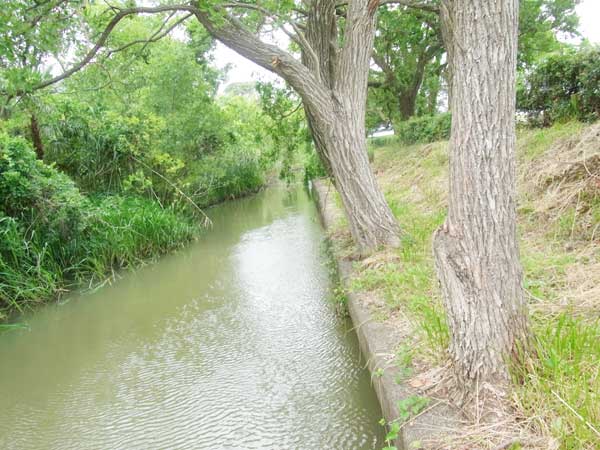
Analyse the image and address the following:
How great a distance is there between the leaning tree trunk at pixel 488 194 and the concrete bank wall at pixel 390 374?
236 mm

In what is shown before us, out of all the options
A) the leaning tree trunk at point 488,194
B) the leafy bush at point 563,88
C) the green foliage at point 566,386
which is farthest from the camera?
the leafy bush at point 563,88

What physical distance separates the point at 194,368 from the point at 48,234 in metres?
3.56

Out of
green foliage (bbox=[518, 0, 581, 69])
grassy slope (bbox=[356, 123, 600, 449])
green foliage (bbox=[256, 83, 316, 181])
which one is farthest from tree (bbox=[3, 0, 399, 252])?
green foliage (bbox=[518, 0, 581, 69])

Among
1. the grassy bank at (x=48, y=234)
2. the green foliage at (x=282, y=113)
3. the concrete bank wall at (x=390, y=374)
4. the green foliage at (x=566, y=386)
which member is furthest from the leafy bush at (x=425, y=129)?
the green foliage at (x=566, y=386)

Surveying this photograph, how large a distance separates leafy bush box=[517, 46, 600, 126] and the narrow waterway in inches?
153

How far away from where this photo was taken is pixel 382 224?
15.4ft

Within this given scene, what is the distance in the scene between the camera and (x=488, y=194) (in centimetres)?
189

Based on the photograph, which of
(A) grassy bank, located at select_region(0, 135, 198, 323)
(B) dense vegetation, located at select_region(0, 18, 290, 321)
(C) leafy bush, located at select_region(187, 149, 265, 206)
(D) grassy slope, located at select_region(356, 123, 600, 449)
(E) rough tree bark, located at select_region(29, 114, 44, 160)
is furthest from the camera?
(C) leafy bush, located at select_region(187, 149, 265, 206)

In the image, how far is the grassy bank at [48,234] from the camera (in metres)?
5.66

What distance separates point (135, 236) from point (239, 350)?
4.10 metres

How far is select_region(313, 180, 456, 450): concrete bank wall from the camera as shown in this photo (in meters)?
1.90

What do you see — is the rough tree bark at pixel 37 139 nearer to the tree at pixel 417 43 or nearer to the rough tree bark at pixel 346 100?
the rough tree bark at pixel 346 100

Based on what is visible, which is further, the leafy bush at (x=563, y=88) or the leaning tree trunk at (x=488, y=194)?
the leafy bush at (x=563, y=88)

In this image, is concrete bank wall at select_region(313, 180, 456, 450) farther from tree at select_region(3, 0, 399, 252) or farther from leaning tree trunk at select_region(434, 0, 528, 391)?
tree at select_region(3, 0, 399, 252)
